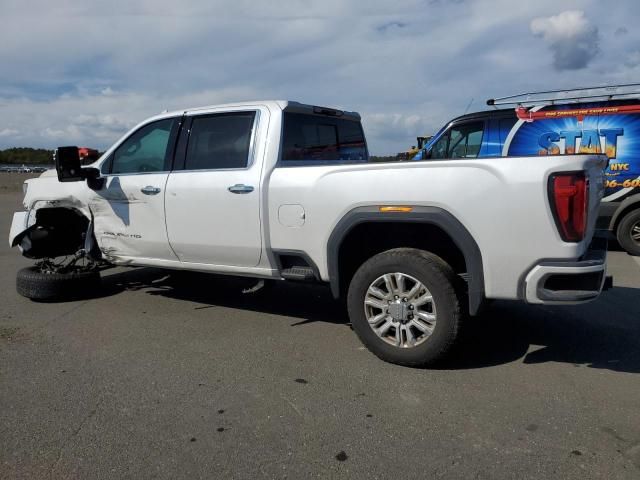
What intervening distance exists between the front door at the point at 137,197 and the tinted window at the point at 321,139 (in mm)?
1217

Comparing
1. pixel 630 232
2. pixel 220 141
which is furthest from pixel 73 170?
pixel 630 232

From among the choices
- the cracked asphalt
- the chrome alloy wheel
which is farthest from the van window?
the cracked asphalt

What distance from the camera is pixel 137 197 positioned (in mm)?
5359

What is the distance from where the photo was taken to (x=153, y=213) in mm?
5258

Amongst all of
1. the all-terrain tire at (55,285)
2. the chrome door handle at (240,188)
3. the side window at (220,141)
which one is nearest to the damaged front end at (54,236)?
the all-terrain tire at (55,285)

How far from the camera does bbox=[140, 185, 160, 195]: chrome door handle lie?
5.18 metres

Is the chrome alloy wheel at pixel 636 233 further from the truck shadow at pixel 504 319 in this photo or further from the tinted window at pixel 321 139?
the tinted window at pixel 321 139

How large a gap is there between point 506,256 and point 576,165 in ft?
2.31

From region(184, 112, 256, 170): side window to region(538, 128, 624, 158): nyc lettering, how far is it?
5.53 metres

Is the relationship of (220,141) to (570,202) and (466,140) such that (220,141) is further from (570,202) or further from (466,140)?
(466,140)

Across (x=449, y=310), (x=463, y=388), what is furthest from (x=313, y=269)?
(x=463, y=388)

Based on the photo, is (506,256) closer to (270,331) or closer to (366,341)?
(366,341)

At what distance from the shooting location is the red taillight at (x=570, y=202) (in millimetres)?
3340

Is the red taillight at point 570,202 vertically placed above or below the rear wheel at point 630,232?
above
